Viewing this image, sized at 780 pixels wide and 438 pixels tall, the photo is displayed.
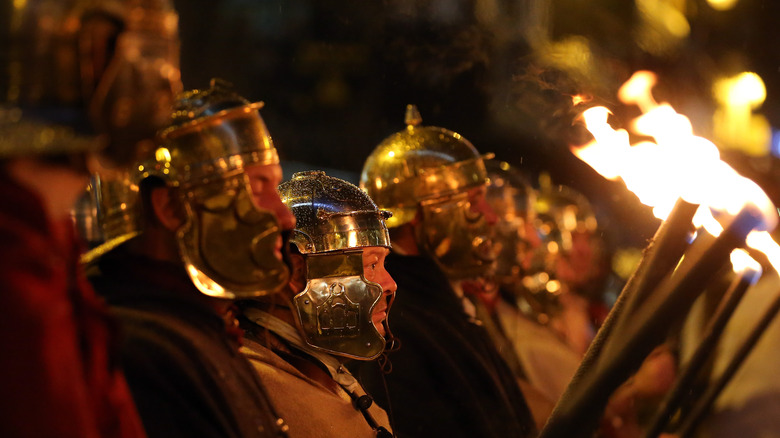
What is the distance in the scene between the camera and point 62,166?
6.41 feet

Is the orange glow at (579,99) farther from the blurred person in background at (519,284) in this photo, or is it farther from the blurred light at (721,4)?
the blurred light at (721,4)

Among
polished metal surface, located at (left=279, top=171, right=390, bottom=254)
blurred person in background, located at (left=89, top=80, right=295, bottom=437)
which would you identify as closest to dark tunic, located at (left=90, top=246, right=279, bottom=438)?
blurred person in background, located at (left=89, top=80, right=295, bottom=437)

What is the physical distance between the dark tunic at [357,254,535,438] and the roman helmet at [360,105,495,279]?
0.59 ft

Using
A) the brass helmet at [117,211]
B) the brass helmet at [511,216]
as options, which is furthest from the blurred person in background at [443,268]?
the brass helmet at [511,216]

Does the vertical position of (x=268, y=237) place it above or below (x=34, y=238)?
below

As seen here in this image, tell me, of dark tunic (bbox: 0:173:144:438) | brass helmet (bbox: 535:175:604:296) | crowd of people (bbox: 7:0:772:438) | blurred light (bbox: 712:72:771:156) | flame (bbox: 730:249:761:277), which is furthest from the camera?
blurred light (bbox: 712:72:771:156)

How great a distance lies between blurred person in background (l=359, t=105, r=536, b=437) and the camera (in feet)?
15.6

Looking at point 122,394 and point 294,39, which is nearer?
point 122,394

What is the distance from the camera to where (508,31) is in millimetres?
7008

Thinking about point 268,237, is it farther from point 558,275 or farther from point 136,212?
point 558,275

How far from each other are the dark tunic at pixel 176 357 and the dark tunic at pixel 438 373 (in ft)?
5.26

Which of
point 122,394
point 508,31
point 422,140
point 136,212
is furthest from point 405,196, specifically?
point 122,394

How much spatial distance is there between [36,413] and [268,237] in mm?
1128

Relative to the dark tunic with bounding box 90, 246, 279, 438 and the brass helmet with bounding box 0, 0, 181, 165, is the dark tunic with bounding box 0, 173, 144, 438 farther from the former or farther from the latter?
the dark tunic with bounding box 90, 246, 279, 438
